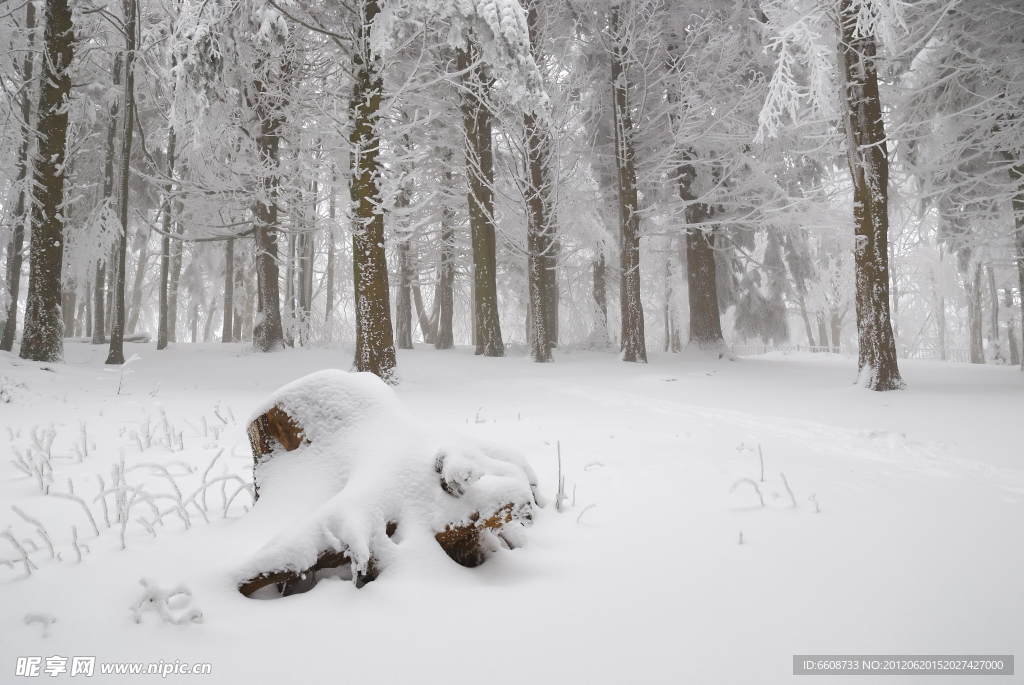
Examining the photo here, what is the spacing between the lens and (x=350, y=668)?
1.68 m

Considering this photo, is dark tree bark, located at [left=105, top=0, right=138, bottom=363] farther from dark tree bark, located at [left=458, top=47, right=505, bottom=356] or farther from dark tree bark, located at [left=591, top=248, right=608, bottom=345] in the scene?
dark tree bark, located at [left=591, top=248, right=608, bottom=345]

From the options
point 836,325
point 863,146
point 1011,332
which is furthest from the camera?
point 836,325

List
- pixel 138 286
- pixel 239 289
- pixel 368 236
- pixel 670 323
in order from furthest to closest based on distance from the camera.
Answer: pixel 670 323
pixel 138 286
pixel 239 289
pixel 368 236

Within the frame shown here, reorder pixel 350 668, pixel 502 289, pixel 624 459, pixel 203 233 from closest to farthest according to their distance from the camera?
pixel 350 668 < pixel 624 459 < pixel 203 233 < pixel 502 289

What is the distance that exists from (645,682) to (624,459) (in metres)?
2.63

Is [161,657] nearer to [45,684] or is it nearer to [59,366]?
[45,684]

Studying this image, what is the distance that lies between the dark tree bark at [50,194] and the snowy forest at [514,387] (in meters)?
0.07

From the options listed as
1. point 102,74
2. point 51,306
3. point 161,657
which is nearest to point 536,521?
point 161,657

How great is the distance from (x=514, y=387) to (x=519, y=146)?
5.42 m

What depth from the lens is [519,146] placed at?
38.9 feet

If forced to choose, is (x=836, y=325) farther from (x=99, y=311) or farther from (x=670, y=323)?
(x=99, y=311)

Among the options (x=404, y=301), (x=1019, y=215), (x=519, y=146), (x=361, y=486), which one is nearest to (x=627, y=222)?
(x=519, y=146)

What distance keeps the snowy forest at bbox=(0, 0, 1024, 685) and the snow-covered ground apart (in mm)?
18

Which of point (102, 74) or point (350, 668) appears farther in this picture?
point (102, 74)
